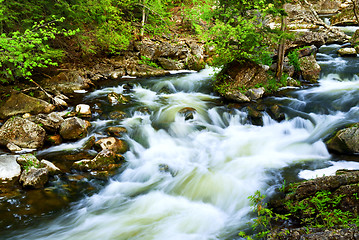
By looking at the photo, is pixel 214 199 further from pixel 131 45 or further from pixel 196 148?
pixel 131 45

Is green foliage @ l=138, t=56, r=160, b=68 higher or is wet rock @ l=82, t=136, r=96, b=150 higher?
green foliage @ l=138, t=56, r=160, b=68

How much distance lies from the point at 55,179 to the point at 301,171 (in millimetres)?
5654

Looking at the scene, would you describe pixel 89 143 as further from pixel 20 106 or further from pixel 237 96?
pixel 237 96

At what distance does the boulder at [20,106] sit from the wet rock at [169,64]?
7.48m

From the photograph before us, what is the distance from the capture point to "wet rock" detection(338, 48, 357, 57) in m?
12.9

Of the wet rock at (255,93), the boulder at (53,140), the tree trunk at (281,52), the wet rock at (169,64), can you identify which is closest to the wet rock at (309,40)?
the tree trunk at (281,52)

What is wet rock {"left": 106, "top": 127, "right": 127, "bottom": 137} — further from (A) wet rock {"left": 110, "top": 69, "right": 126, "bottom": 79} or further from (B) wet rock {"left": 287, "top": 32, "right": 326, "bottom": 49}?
(B) wet rock {"left": 287, "top": 32, "right": 326, "bottom": 49}

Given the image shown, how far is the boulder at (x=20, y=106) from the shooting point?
7.77m

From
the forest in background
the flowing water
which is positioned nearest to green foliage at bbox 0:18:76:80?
the forest in background

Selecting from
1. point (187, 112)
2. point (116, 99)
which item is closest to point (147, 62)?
point (116, 99)

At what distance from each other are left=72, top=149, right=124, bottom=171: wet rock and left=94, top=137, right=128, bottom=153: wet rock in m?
0.34

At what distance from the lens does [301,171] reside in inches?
217

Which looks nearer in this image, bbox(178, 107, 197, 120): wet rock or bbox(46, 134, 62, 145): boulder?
bbox(46, 134, 62, 145): boulder

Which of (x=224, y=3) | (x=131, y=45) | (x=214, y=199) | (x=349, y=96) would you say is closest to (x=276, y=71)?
(x=349, y=96)
